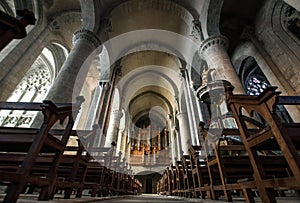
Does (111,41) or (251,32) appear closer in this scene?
(251,32)

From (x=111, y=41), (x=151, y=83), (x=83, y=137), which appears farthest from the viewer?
(x=151, y=83)

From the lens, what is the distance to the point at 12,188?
3.47ft

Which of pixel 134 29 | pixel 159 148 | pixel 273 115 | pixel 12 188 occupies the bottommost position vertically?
pixel 12 188

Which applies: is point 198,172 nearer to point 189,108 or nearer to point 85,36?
point 85,36

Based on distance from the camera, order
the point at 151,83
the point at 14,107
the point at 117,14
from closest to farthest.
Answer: the point at 14,107
the point at 117,14
the point at 151,83

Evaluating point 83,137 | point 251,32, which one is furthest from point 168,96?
point 83,137

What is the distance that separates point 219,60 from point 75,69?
444cm

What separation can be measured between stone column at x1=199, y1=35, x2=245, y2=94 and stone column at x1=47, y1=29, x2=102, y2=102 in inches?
156

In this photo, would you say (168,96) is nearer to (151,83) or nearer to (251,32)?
(151,83)

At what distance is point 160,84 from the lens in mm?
14047

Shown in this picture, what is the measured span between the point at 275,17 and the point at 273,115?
711cm

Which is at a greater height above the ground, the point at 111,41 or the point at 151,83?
the point at 151,83

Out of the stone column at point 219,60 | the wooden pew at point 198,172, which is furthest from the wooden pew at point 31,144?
the stone column at point 219,60

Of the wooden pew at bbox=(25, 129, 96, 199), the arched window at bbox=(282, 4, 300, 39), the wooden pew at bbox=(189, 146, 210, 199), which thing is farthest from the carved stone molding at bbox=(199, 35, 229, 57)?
the wooden pew at bbox=(25, 129, 96, 199)
